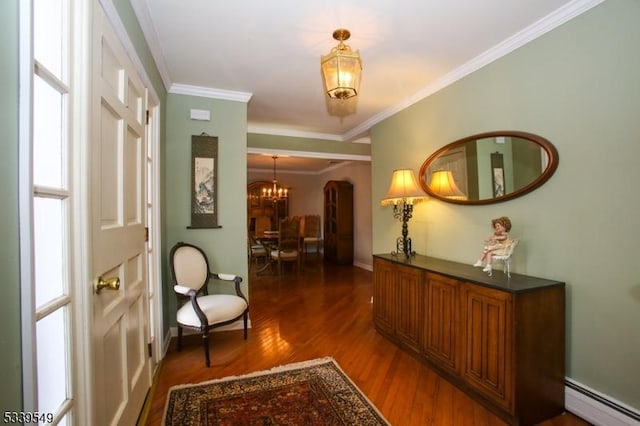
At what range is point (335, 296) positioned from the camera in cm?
442

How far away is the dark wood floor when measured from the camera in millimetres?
1895

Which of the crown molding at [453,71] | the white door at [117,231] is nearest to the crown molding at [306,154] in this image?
the crown molding at [453,71]

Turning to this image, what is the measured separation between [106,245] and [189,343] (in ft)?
6.51

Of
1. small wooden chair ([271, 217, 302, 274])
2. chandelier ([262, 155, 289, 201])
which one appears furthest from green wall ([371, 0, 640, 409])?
chandelier ([262, 155, 289, 201])

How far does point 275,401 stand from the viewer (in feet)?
6.45

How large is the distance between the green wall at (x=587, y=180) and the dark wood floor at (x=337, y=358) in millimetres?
542

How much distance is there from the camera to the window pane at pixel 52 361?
0.90 meters

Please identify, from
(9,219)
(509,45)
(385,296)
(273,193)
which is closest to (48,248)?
(9,219)

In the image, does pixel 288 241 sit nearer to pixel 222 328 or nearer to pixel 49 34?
pixel 222 328

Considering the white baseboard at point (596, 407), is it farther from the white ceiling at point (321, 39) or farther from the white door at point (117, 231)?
the white door at point (117, 231)

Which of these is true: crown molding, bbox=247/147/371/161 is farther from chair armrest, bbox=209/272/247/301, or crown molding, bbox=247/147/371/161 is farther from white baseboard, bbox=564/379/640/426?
white baseboard, bbox=564/379/640/426

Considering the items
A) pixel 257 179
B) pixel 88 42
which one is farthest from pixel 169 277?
pixel 257 179

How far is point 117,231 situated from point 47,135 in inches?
24.1

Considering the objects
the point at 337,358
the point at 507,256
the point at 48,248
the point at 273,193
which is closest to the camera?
the point at 48,248
